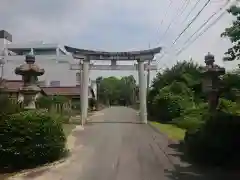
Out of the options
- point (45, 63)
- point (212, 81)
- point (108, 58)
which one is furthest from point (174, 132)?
point (45, 63)

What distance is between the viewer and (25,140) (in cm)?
1248

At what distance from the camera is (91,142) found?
64.5 feet

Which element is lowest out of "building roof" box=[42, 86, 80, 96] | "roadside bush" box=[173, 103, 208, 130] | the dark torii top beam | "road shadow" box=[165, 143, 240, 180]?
"road shadow" box=[165, 143, 240, 180]

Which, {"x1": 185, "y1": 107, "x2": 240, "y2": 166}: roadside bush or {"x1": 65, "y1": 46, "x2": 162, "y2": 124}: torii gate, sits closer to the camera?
{"x1": 185, "y1": 107, "x2": 240, "y2": 166}: roadside bush

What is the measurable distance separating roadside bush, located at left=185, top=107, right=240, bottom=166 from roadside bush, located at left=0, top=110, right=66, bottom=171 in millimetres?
5198

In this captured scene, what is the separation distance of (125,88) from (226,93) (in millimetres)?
135821

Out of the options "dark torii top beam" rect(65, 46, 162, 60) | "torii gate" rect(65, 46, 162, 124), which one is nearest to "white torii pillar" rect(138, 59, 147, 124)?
"torii gate" rect(65, 46, 162, 124)

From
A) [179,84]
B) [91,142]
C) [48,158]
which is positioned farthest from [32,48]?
[48,158]

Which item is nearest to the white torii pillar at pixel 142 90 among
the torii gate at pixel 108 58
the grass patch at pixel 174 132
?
the torii gate at pixel 108 58

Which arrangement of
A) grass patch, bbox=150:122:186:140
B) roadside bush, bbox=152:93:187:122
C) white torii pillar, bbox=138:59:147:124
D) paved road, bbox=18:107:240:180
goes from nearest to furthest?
paved road, bbox=18:107:240:180, grass patch, bbox=150:122:186:140, roadside bush, bbox=152:93:187:122, white torii pillar, bbox=138:59:147:124

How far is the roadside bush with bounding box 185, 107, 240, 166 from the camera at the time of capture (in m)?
11.9

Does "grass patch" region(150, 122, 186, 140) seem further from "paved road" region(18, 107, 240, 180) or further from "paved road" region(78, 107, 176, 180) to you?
"paved road" region(18, 107, 240, 180)

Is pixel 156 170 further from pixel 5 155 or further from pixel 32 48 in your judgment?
pixel 32 48

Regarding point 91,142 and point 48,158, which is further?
point 91,142
